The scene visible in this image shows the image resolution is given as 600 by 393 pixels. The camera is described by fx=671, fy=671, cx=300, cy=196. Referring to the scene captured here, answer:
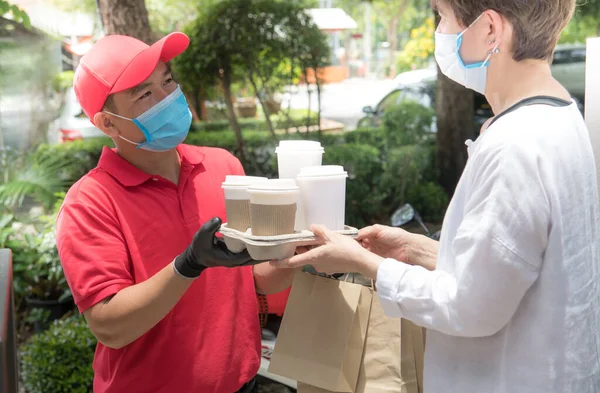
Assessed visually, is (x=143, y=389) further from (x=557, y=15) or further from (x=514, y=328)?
(x=557, y=15)

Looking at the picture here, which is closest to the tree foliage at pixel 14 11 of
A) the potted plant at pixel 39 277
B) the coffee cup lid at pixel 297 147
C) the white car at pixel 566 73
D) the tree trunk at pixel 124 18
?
the tree trunk at pixel 124 18

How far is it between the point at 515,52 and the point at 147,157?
1.19 meters

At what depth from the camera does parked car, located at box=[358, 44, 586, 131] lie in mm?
6836

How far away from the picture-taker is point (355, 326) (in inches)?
75.5

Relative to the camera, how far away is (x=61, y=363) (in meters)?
4.20

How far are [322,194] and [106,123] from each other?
2.61 ft

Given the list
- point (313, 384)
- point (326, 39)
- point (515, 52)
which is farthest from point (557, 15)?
point (326, 39)

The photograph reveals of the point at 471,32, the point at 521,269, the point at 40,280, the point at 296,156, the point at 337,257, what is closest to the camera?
the point at 521,269

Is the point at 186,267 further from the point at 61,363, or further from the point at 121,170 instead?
the point at 61,363

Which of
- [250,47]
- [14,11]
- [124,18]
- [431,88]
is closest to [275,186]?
[124,18]

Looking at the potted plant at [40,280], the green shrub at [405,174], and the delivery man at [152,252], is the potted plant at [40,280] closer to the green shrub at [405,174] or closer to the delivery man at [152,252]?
the green shrub at [405,174]

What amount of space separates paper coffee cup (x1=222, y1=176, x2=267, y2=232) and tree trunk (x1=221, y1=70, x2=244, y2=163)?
4.61 metres

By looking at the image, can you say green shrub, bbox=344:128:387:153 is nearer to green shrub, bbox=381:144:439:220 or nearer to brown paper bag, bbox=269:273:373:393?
green shrub, bbox=381:144:439:220

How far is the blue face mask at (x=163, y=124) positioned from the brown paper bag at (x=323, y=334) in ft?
1.99
